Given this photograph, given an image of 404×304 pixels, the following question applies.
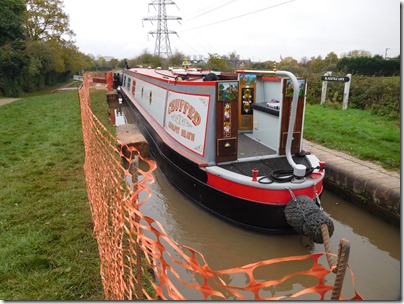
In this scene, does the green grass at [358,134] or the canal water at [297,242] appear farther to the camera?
the green grass at [358,134]

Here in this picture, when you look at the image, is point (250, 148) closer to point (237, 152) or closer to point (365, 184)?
point (237, 152)

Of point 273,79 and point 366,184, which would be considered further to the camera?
point 273,79

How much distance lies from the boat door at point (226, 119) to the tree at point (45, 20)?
2501 centimetres

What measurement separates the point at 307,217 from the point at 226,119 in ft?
5.03

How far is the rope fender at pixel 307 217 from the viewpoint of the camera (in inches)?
126

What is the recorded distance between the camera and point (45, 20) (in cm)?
2541

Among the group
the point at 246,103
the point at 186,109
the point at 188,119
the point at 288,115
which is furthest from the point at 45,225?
the point at 246,103

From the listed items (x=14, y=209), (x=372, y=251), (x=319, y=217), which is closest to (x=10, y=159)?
(x=14, y=209)

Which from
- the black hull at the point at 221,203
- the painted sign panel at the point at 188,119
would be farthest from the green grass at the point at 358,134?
the painted sign panel at the point at 188,119

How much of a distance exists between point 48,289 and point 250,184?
2.23m

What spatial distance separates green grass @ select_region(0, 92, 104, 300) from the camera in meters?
2.60

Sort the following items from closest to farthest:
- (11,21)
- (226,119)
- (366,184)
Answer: (226,119) → (366,184) → (11,21)

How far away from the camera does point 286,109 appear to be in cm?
431

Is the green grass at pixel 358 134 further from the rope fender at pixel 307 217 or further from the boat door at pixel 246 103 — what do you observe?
the rope fender at pixel 307 217
